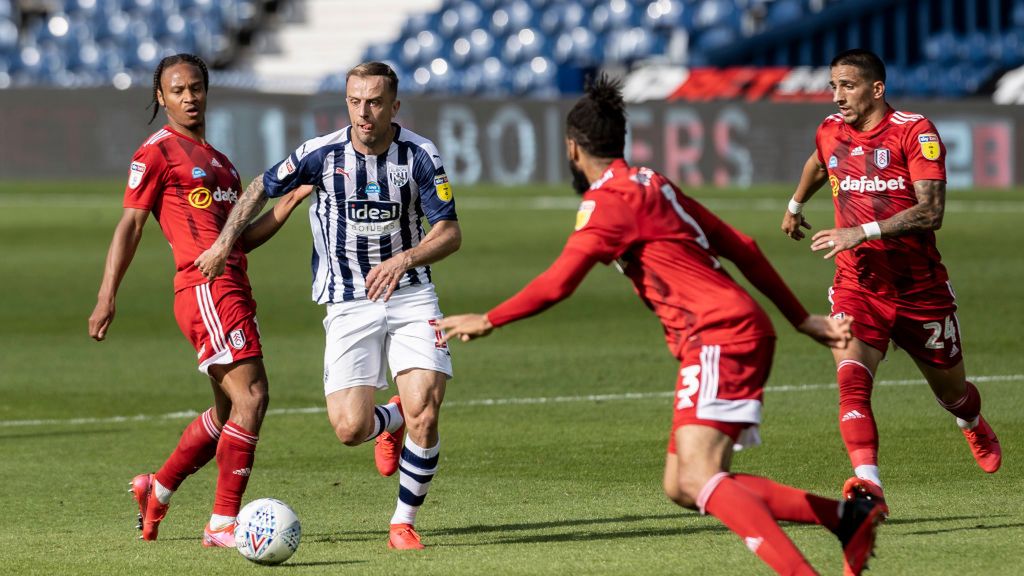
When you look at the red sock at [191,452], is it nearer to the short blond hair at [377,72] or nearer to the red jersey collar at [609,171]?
the short blond hair at [377,72]

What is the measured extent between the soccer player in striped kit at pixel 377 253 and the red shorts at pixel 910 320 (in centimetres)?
193

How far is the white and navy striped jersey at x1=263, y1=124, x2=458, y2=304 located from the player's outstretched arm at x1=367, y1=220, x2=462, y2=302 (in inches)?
5.6

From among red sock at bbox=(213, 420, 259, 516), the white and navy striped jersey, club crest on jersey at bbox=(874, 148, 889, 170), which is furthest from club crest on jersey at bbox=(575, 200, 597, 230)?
club crest on jersey at bbox=(874, 148, 889, 170)

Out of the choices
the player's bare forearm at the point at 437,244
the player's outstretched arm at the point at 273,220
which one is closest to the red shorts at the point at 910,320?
the player's bare forearm at the point at 437,244

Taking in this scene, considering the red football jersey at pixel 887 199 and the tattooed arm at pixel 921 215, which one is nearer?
A: the tattooed arm at pixel 921 215

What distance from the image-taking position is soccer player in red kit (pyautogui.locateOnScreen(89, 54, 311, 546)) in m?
6.88

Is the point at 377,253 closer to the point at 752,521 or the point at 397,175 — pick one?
the point at 397,175

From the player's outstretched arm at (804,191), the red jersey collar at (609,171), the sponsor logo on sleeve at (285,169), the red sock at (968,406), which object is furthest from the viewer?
the player's outstretched arm at (804,191)

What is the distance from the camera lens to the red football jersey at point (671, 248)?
5402 mm

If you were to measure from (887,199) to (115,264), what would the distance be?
357 centimetres

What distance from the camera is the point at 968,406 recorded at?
7664 mm

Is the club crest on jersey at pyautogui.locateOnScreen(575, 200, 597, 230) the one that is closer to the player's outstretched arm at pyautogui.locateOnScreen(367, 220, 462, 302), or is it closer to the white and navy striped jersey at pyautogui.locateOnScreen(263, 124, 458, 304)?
the player's outstretched arm at pyautogui.locateOnScreen(367, 220, 462, 302)

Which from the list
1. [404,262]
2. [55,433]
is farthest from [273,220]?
[55,433]

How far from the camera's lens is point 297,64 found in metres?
37.1
